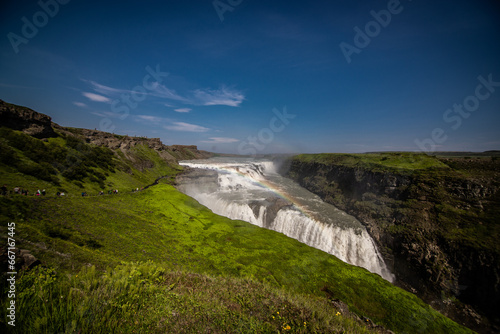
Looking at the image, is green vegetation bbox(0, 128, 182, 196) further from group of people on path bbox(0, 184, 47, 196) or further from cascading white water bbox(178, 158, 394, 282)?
cascading white water bbox(178, 158, 394, 282)

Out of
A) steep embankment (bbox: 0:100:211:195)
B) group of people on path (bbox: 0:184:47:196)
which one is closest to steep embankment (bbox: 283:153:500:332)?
group of people on path (bbox: 0:184:47:196)

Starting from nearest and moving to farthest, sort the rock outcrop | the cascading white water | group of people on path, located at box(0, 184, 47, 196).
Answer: group of people on path, located at box(0, 184, 47, 196)
the cascading white water
the rock outcrop

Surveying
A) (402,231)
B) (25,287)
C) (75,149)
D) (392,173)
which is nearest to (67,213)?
(25,287)

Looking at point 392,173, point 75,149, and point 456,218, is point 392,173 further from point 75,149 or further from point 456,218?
point 75,149

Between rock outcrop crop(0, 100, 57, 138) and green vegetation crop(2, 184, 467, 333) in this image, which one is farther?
rock outcrop crop(0, 100, 57, 138)

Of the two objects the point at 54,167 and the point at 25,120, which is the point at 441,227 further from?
the point at 25,120

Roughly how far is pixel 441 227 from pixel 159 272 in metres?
30.8

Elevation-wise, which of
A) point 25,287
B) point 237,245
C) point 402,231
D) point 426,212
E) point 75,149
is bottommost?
point 237,245

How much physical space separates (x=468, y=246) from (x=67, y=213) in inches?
1486

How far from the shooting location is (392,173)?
31.1m

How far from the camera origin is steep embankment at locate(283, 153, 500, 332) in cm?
1681

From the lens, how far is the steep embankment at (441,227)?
16812mm

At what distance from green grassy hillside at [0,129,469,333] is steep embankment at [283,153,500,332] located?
7.08 metres

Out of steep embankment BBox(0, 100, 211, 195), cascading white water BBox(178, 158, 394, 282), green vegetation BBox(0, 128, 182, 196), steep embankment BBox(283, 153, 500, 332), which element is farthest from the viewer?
cascading white water BBox(178, 158, 394, 282)
